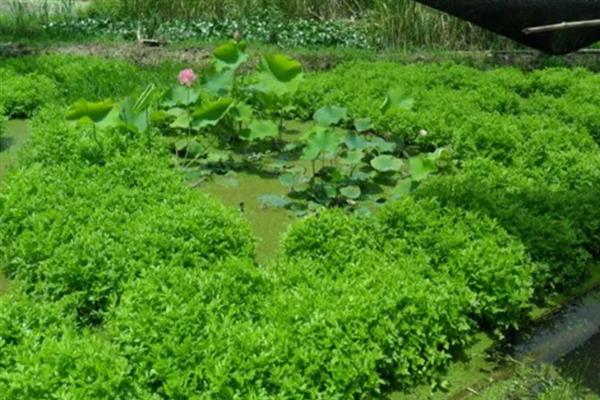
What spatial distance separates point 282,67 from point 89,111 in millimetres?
1542

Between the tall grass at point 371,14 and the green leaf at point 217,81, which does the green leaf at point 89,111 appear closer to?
the green leaf at point 217,81

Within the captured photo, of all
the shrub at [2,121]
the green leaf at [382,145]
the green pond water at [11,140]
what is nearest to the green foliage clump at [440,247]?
the green leaf at [382,145]

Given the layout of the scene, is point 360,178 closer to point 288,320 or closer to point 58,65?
point 288,320

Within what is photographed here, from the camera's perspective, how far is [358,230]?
517cm

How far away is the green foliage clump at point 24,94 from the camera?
306 inches

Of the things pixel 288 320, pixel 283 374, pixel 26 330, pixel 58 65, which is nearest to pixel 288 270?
pixel 288 320

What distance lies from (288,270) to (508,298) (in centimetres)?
115

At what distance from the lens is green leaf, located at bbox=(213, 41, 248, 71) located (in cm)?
706

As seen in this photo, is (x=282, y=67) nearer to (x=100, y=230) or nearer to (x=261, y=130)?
(x=261, y=130)

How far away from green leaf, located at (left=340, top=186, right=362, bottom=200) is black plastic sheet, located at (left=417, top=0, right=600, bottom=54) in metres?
2.24

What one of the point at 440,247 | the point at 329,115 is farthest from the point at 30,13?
the point at 440,247

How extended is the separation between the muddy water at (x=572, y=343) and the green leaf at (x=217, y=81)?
123 inches

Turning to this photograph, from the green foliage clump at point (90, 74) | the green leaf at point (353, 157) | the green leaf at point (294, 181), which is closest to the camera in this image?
the green leaf at point (294, 181)

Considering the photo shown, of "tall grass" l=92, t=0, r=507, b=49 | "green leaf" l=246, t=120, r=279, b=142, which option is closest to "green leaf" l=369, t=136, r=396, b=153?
"green leaf" l=246, t=120, r=279, b=142
